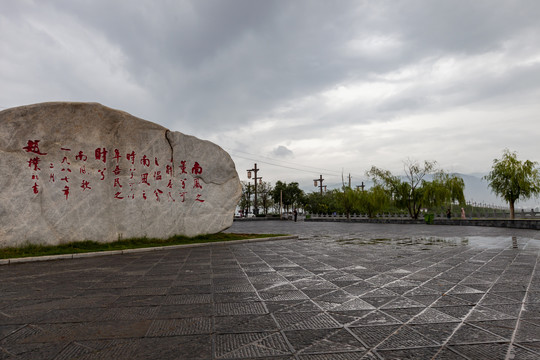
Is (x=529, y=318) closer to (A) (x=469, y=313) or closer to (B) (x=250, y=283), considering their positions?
(A) (x=469, y=313)

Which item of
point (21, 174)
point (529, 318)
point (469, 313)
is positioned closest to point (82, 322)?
point (469, 313)

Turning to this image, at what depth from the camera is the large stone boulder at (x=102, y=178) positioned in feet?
27.5

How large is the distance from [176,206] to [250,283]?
6.91 meters

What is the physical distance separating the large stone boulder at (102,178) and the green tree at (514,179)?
814 inches

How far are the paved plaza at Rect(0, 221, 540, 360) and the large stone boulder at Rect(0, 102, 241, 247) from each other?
9.09ft

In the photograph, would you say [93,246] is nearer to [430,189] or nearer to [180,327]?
[180,327]

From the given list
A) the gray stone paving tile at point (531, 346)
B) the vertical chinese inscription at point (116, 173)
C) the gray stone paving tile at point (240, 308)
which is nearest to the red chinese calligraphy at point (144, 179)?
the vertical chinese inscription at point (116, 173)

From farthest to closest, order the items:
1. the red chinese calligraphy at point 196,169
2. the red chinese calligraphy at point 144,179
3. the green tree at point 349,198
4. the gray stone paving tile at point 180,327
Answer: the green tree at point 349,198, the red chinese calligraphy at point 196,169, the red chinese calligraphy at point 144,179, the gray stone paving tile at point 180,327

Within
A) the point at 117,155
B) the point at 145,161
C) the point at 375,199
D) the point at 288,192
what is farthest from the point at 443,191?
the point at 288,192

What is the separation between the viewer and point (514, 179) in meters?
22.8

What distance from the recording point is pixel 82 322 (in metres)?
3.14

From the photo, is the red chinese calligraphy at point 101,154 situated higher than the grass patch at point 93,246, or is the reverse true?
the red chinese calligraphy at point 101,154

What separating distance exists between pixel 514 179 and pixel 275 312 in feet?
84.6

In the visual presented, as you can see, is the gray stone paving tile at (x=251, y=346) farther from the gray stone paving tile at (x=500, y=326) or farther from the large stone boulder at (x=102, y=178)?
the large stone boulder at (x=102, y=178)
